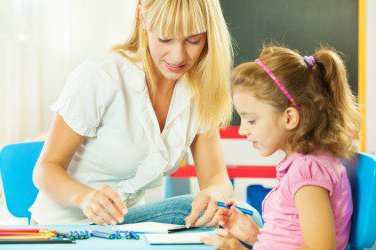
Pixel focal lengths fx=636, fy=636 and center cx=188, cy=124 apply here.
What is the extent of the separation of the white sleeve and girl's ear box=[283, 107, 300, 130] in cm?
54

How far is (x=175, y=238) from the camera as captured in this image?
4.33 feet

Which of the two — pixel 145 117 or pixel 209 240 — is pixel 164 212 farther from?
pixel 209 240

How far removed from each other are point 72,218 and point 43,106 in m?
2.48

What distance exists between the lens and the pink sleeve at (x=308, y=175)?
1.29 meters

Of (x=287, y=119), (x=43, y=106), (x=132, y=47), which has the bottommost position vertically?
(x=43, y=106)

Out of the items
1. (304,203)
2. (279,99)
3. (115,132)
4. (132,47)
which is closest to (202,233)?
(304,203)

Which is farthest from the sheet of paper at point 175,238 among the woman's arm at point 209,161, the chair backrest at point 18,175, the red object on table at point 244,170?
the red object on table at point 244,170

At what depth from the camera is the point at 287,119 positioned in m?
1.43

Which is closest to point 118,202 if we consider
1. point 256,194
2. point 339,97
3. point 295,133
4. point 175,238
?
point 175,238

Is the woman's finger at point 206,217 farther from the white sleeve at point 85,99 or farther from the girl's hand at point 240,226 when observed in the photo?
the white sleeve at point 85,99

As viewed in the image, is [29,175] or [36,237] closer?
[36,237]

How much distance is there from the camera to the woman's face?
1.67 meters

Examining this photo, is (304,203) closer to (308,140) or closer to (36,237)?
(308,140)

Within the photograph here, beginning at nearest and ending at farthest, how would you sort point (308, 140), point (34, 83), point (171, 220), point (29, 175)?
point (308, 140), point (171, 220), point (29, 175), point (34, 83)
